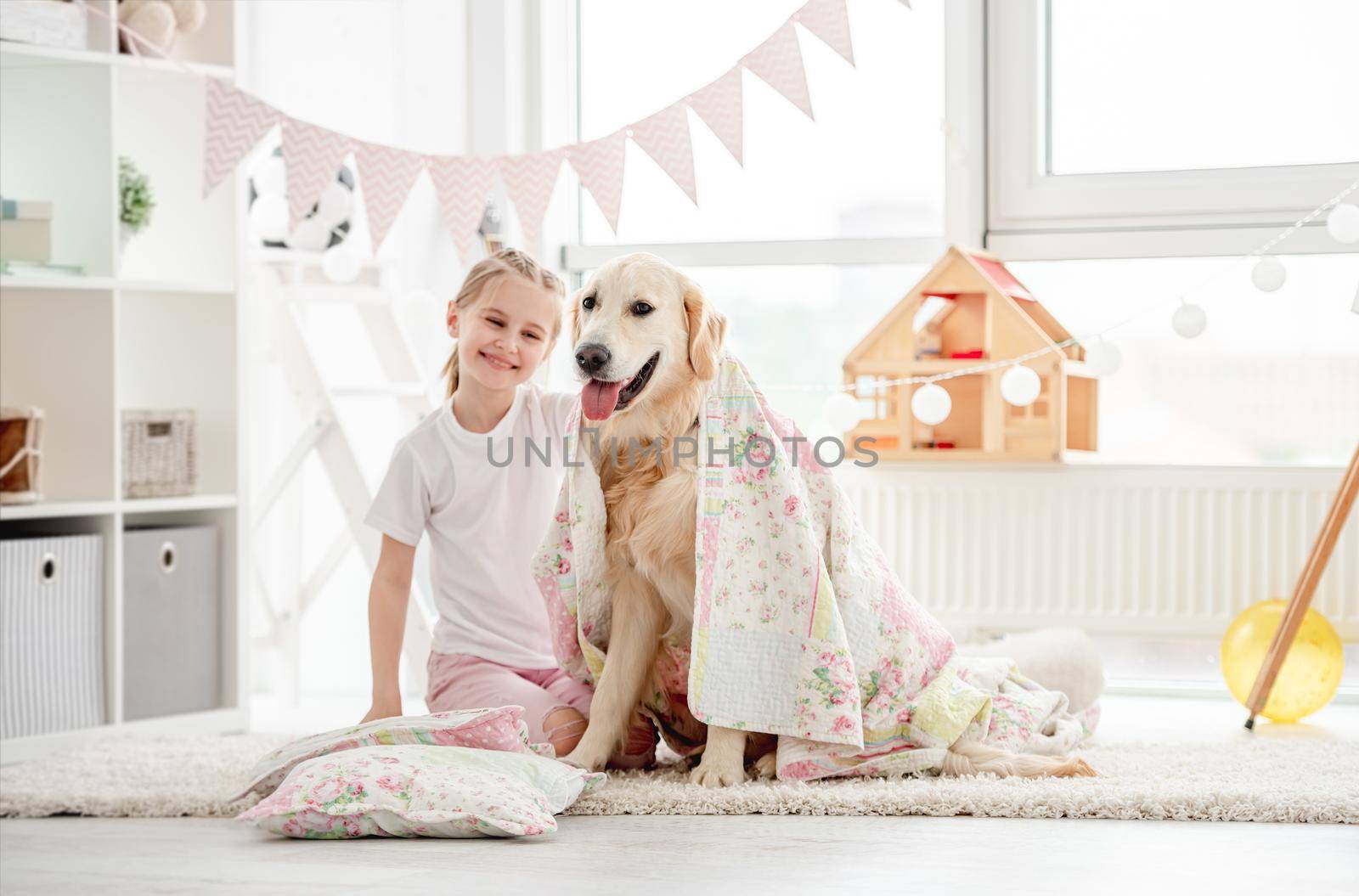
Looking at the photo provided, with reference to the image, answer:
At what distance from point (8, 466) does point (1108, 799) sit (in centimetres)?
195

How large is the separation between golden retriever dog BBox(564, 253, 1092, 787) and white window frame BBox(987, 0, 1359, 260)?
→ 1.58 metres

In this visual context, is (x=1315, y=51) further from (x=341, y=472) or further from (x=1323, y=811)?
(x=341, y=472)

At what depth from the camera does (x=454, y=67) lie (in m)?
3.76

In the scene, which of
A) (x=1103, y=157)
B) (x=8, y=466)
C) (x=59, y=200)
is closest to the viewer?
(x=8, y=466)

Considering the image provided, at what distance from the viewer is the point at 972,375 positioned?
3354mm

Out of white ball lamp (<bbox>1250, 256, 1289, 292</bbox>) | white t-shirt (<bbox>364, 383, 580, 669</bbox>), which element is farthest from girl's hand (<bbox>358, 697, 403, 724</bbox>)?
white ball lamp (<bbox>1250, 256, 1289, 292</bbox>)

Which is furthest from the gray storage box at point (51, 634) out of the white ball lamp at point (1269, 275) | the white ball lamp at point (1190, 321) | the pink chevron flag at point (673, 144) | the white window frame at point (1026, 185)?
the white ball lamp at point (1269, 275)

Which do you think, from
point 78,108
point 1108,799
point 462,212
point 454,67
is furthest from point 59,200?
point 1108,799

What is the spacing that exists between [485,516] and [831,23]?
1044mm

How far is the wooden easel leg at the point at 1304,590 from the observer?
2.68 meters

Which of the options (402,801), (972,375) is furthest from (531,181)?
(402,801)

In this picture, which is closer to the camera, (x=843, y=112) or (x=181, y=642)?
(x=181, y=642)

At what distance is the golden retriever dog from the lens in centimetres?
203

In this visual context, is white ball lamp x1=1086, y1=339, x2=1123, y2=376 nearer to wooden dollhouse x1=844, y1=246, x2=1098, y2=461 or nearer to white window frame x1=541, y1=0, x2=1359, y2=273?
wooden dollhouse x1=844, y1=246, x2=1098, y2=461
